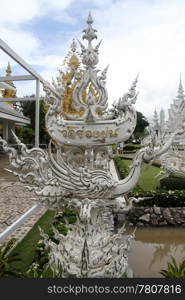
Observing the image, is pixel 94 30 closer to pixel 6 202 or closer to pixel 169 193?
pixel 169 193

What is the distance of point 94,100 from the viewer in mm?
4074

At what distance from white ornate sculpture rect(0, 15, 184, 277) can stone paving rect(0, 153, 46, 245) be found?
115 centimetres

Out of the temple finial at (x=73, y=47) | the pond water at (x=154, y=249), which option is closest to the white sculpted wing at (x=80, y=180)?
the pond water at (x=154, y=249)

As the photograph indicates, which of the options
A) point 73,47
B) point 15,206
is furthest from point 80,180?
point 73,47

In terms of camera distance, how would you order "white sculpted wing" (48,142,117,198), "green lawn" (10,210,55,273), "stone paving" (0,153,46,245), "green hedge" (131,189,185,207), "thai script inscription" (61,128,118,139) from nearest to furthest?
"white sculpted wing" (48,142,117,198) < "thai script inscription" (61,128,118,139) < "green lawn" (10,210,55,273) < "stone paving" (0,153,46,245) < "green hedge" (131,189,185,207)

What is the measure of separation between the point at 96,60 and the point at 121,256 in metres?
2.75

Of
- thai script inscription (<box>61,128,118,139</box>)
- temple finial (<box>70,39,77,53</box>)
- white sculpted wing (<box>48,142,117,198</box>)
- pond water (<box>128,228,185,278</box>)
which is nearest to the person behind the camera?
white sculpted wing (<box>48,142,117,198</box>)

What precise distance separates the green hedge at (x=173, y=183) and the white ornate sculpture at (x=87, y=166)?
23.0ft

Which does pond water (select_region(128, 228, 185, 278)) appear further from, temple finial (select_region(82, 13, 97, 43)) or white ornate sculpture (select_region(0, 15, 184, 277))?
temple finial (select_region(82, 13, 97, 43))

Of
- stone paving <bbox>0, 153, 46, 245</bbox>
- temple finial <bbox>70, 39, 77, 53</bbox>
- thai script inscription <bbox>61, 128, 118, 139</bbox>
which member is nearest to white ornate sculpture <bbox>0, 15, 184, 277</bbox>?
thai script inscription <bbox>61, 128, 118, 139</bbox>

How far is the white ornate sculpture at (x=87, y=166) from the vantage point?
3936 millimetres

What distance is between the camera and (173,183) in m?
10.9

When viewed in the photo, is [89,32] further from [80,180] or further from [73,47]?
[73,47]

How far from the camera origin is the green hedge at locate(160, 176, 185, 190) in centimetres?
1086
